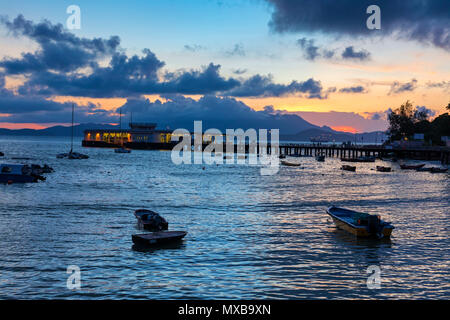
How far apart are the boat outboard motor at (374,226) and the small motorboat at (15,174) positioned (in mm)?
54702

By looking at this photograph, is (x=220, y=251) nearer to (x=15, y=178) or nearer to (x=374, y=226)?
(x=374, y=226)

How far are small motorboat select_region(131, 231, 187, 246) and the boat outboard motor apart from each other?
13080 mm

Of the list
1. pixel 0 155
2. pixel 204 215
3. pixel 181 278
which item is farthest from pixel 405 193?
pixel 0 155

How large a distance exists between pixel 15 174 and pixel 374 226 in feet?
182

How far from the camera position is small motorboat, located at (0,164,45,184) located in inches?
2501

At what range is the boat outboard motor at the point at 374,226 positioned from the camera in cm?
2909

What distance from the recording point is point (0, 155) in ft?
483

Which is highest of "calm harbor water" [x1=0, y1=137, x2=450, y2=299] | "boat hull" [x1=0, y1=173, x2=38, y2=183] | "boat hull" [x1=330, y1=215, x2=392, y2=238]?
"boat hull" [x1=0, y1=173, x2=38, y2=183]

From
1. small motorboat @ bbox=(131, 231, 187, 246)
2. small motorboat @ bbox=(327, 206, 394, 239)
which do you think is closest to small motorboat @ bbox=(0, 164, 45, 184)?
small motorboat @ bbox=(131, 231, 187, 246)

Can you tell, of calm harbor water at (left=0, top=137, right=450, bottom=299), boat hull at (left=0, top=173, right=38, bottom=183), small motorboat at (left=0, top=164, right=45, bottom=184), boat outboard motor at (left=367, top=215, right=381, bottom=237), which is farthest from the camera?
small motorboat at (left=0, top=164, right=45, bottom=184)

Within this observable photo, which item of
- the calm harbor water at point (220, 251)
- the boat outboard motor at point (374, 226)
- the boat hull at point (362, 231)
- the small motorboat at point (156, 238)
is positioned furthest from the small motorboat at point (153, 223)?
the boat outboard motor at point (374, 226)

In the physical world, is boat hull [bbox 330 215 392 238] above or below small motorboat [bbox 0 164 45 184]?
below

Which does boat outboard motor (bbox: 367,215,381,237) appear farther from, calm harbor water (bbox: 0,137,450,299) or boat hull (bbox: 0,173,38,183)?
boat hull (bbox: 0,173,38,183)
